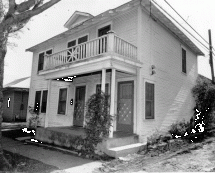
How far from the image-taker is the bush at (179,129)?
10.7m

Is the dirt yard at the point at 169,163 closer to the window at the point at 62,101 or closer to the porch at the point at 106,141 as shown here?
the porch at the point at 106,141

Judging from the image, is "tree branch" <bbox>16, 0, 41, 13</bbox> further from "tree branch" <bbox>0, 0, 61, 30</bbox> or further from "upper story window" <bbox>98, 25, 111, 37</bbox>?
"upper story window" <bbox>98, 25, 111, 37</bbox>

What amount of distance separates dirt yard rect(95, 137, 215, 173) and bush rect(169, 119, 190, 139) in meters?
→ 3.26

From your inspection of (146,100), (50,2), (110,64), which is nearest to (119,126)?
(146,100)

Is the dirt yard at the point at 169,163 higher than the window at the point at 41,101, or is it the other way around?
the window at the point at 41,101

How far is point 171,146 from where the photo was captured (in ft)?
27.8

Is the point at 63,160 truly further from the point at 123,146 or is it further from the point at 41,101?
the point at 41,101

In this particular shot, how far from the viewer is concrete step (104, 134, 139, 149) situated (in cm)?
718

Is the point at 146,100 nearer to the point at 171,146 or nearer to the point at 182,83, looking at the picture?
the point at 171,146

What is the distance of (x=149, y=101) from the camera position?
31.2 feet

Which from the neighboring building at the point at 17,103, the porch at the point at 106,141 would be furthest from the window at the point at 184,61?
the neighboring building at the point at 17,103

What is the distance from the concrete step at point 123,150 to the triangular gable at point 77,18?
8.75m

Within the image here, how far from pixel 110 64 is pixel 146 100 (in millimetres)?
2963

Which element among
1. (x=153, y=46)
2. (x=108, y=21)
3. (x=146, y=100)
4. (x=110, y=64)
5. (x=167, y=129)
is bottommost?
(x=167, y=129)
